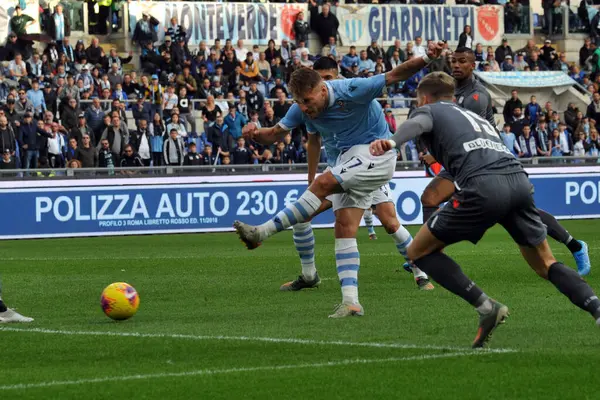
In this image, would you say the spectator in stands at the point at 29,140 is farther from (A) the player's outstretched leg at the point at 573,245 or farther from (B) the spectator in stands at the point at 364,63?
(A) the player's outstretched leg at the point at 573,245

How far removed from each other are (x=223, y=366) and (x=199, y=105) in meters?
26.2

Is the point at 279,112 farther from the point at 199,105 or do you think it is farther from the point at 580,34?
the point at 580,34

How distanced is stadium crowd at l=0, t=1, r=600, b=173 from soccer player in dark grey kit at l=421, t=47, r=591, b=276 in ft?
46.4

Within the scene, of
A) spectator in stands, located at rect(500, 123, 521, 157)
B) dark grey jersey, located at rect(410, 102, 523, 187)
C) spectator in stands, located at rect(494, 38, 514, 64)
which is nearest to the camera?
dark grey jersey, located at rect(410, 102, 523, 187)

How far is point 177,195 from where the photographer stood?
1068 inches

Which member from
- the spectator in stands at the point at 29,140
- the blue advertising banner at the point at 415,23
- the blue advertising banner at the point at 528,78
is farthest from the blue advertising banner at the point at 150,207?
the blue advertising banner at the point at 415,23

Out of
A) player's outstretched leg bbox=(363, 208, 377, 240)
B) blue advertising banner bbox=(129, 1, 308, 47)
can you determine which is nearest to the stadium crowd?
blue advertising banner bbox=(129, 1, 308, 47)

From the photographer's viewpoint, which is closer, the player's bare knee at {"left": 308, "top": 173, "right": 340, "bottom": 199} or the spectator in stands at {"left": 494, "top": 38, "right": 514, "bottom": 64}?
the player's bare knee at {"left": 308, "top": 173, "right": 340, "bottom": 199}

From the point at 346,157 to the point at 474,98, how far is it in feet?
8.06

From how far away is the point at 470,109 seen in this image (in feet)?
45.4

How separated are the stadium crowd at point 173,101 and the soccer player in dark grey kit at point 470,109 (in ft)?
46.4

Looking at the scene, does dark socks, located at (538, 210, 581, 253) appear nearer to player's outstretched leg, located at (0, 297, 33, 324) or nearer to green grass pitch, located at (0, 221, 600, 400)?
green grass pitch, located at (0, 221, 600, 400)

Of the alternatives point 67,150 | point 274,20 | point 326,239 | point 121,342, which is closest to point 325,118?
point 121,342

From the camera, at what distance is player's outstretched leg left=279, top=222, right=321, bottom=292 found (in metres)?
14.1
